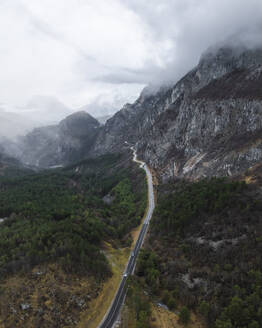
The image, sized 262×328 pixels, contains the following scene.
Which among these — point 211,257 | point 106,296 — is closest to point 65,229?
point 106,296

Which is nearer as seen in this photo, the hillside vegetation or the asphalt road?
the asphalt road

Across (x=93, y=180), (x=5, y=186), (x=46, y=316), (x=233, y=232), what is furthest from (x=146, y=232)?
(x=5, y=186)

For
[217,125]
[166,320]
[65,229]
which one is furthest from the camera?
[217,125]

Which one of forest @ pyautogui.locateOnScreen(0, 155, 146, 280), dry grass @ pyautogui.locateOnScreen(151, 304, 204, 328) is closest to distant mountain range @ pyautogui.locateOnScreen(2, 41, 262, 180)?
forest @ pyautogui.locateOnScreen(0, 155, 146, 280)

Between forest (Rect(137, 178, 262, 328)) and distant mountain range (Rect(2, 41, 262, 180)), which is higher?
distant mountain range (Rect(2, 41, 262, 180))

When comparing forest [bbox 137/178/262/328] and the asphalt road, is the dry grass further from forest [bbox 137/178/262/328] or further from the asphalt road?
the asphalt road

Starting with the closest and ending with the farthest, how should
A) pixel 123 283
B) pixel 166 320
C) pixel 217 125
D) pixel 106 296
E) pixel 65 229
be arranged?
1. pixel 166 320
2. pixel 106 296
3. pixel 123 283
4. pixel 65 229
5. pixel 217 125

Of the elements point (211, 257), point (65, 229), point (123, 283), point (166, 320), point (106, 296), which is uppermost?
point (211, 257)

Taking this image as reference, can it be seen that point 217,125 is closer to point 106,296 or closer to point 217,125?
point 217,125
